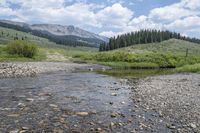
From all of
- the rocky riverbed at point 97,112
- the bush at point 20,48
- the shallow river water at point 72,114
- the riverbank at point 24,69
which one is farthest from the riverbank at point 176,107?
the bush at point 20,48

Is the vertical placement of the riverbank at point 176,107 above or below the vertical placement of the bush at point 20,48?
below

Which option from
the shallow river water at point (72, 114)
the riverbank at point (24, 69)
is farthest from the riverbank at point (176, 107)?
the riverbank at point (24, 69)

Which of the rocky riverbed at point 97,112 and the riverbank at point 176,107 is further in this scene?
the riverbank at point 176,107

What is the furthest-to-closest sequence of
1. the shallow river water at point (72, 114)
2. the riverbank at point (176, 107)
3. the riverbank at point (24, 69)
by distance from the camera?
the riverbank at point (24, 69), the riverbank at point (176, 107), the shallow river water at point (72, 114)

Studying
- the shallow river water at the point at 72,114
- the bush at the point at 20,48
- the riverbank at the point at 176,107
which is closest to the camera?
the shallow river water at the point at 72,114

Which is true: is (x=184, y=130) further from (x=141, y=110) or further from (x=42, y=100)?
(x=42, y=100)

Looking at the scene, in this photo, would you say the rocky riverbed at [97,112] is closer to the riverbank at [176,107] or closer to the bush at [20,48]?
the riverbank at [176,107]

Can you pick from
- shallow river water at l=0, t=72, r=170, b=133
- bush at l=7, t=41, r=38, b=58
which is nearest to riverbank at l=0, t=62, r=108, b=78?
shallow river water at l=0, t=72, r=170, b=133

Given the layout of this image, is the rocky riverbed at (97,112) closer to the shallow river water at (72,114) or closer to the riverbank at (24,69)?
the shallow river water at (72,114)

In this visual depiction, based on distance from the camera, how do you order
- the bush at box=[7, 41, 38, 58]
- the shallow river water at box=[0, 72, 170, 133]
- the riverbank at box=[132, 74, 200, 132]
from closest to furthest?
the shallow river water at box=[0, 72, 170, 133] → the riverbank at box=[132, 74, 200, 132] → the bush at box=[7, 41, 38, 58]

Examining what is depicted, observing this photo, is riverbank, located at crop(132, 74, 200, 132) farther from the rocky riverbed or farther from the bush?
the bush

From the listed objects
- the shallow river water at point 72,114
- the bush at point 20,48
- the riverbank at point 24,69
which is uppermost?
the bush at point 20,48

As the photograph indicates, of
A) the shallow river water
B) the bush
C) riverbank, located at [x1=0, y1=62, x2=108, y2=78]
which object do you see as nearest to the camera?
the shallow river water

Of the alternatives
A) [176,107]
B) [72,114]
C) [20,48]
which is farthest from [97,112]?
[20,48]
